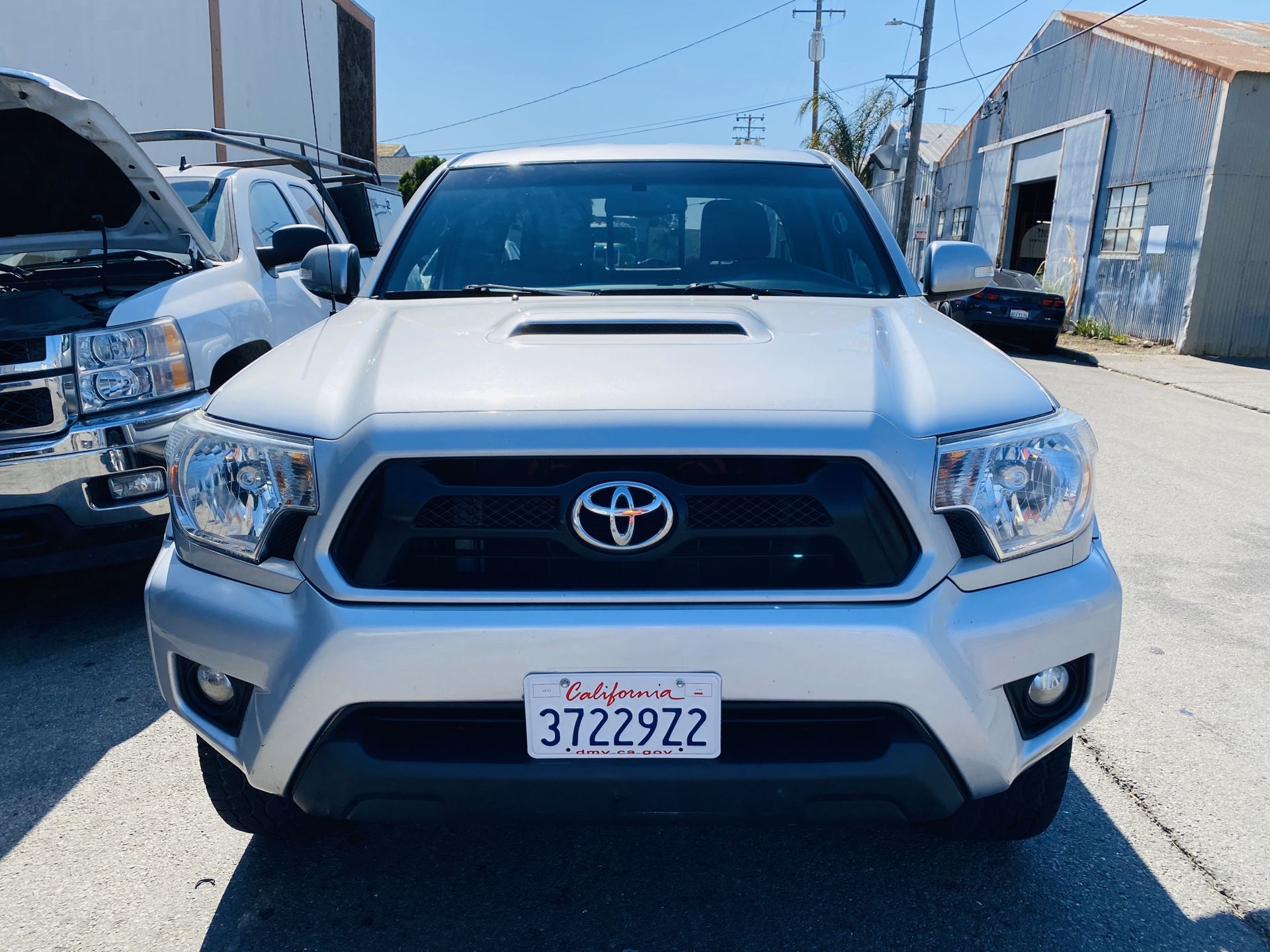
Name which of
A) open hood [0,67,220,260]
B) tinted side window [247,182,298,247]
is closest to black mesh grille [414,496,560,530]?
open hood [0,67,220,260]

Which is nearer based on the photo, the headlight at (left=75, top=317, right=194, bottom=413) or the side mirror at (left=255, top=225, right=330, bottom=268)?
the headlight at (left=75, top=317, right=194, bottom=413)

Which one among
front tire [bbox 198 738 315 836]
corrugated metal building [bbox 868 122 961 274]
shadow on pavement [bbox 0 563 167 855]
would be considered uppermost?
corrugated metal building [bbox 868 122 961 274]

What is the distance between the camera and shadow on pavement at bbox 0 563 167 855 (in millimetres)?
2707

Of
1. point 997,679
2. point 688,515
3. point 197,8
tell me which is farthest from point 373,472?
point 197,8

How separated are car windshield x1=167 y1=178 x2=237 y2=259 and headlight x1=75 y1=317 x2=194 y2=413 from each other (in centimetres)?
130

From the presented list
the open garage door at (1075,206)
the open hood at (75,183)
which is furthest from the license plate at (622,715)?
the open garage door at (1075,206)

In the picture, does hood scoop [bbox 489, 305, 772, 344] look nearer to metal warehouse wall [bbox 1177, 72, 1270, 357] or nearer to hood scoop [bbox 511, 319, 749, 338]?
hood scoop [bbox 511, 319, 749, 338]

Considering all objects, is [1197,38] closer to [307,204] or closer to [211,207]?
[307,204]

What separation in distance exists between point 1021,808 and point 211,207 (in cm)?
482

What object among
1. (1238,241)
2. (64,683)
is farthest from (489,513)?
(1238,241)

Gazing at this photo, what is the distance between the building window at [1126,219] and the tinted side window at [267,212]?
15192mm

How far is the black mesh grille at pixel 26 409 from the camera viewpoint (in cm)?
341

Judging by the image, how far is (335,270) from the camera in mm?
3158

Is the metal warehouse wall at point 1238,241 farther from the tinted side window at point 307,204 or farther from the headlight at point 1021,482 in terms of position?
the headlight at point 1021,482
